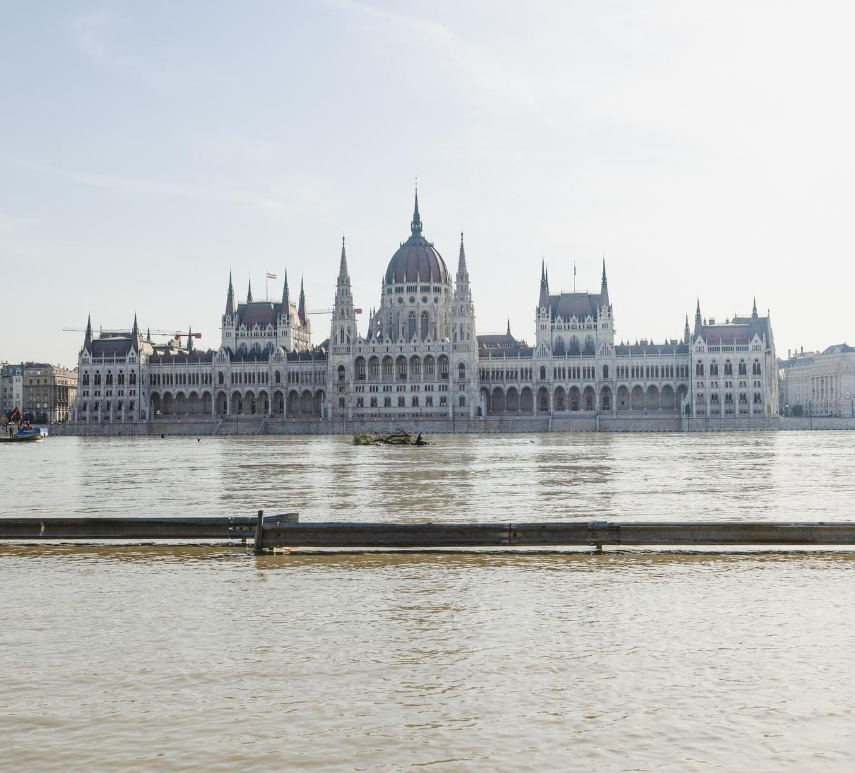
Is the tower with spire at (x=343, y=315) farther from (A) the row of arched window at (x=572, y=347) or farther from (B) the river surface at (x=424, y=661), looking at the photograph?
(B) the river surface at (x=424, y=661)

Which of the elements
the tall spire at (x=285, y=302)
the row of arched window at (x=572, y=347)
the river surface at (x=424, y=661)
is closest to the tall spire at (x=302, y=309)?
the tall spire at (x=285, y=302)

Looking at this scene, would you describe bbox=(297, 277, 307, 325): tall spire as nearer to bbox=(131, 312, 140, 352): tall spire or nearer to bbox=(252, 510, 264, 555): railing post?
bbox=(131, 312, 140, 352): tall spire

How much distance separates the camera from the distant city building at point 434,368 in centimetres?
15812

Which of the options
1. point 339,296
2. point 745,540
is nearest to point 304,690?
point 745,540

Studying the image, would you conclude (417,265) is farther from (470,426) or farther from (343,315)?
(470,426)

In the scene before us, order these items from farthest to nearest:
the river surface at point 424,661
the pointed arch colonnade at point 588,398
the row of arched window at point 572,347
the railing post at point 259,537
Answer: the row of arched window at point 572,347
the pointed arch colonnade at point 588,398
the railing post at point 259,537
the river surface at point 424,661

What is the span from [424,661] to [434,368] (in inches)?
5979

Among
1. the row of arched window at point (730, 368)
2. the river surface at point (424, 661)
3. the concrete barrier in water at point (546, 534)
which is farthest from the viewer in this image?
the row of arched window at point (730, 368)

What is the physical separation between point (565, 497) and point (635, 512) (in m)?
5.52

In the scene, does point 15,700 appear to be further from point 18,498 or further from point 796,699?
point 18,498

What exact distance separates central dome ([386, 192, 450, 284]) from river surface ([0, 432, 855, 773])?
152694mm

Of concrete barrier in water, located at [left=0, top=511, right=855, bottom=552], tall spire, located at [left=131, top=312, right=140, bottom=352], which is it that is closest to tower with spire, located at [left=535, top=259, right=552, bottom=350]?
tall spire, located at [left=131, top=312, right=140, bottom=352]

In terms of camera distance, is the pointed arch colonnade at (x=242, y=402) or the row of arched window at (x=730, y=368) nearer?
the row of arched window at (x=730, y=368)

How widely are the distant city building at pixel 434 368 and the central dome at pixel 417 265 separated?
210 millimetres
